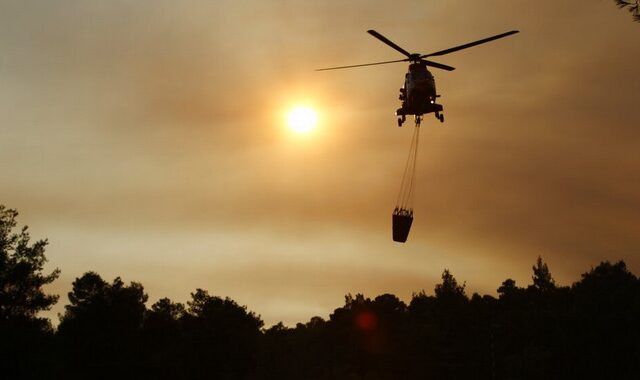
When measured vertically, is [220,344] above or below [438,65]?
below

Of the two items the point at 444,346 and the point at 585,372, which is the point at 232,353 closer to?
the point at 444,346

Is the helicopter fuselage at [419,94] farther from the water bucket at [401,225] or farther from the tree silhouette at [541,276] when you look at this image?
the tree silhouette at [541,276]

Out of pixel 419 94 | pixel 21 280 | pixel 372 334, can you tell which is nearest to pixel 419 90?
pixel 419 94

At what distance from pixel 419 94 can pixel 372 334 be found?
111m

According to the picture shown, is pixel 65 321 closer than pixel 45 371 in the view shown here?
No

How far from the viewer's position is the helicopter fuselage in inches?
2034

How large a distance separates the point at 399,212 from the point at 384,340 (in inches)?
4177

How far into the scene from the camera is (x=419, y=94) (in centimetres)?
5166

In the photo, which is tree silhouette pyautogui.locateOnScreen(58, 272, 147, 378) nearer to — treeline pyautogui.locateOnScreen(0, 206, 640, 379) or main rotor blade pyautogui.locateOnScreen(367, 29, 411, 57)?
treeline pyautogui.locateOnScreen(0, 206, 640, 379)

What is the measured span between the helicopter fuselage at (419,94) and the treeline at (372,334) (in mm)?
51594

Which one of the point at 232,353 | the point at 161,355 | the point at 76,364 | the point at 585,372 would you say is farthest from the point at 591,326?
the point at 76,364

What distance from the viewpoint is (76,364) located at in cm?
10675

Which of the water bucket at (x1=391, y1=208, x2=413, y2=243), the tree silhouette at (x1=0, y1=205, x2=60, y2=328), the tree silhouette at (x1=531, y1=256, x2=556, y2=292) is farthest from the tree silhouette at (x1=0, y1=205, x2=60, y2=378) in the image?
the tree silhouette at (x1=531, y1=256, x2=556, y2=292)

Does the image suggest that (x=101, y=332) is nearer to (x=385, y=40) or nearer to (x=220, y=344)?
(x=220, y=344)
